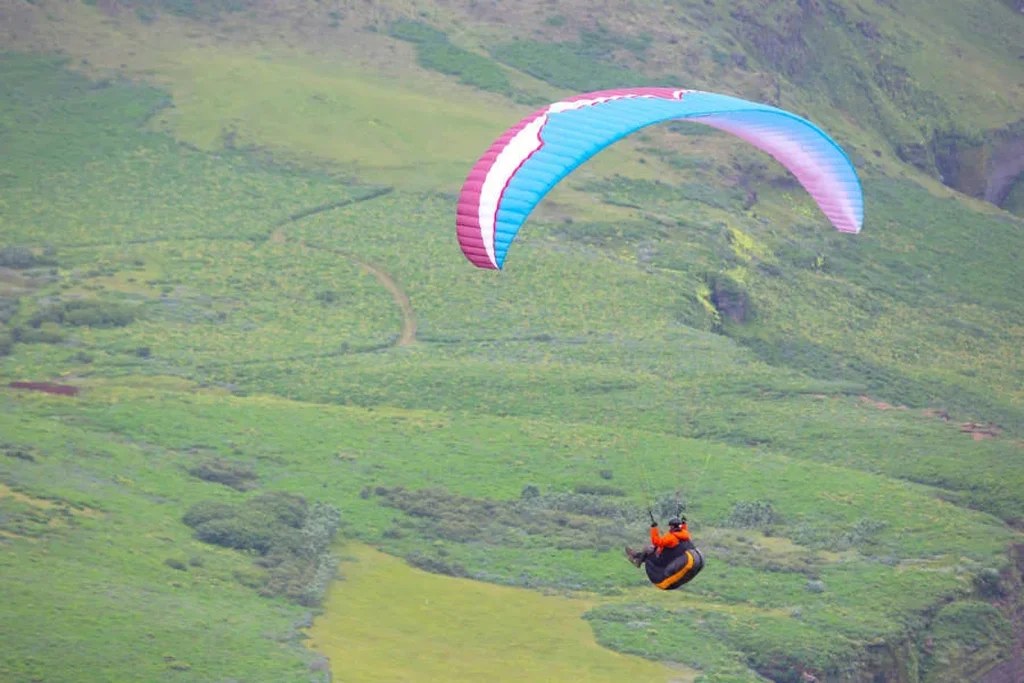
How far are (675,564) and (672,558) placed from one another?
113mm

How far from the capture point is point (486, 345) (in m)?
73.2

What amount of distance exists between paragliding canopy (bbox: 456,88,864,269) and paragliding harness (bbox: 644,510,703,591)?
5.82 metres

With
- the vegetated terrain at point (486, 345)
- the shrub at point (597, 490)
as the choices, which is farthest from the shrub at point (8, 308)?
the shrub at point (597, 490)

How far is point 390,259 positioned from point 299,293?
4590 mm

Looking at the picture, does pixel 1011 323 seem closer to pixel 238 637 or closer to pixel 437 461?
pixel 437 461

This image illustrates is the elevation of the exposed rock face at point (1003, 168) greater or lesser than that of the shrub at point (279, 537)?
greater

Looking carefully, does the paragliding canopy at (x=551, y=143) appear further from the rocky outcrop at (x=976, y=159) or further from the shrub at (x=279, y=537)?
the rocky outcrop at (x=976, y=159)

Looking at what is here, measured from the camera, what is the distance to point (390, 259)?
79.1m

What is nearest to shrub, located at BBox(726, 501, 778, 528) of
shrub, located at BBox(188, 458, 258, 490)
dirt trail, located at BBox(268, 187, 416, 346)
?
shrub, located at BBox(188, 458, 258, 490)

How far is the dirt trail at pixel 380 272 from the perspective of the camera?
74.2 meters

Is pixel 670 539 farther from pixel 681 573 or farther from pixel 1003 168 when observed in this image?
pixel 1003 168

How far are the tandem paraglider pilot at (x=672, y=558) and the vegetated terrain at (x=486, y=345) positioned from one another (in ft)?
61.4

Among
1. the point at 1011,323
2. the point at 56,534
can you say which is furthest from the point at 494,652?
the point at 1011,323

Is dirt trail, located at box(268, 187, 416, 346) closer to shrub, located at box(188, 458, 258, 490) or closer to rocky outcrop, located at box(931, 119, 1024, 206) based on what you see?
shrub, located at box(188, 458, 258, 490)
